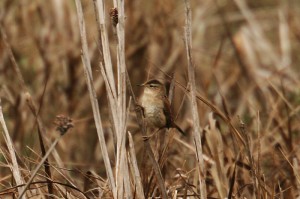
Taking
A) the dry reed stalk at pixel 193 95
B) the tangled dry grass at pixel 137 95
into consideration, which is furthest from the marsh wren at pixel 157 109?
the dry reed stalk at pixel 193 95

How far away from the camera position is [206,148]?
3051 millimetres

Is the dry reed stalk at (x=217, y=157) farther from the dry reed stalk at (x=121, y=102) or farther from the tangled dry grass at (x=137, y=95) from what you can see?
the dry reed stalk at (x=121, y=102)

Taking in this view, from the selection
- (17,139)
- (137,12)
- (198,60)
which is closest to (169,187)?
(17,139)

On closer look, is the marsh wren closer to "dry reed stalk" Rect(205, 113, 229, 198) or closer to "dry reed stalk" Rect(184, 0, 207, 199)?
"dry reed stalk" Rect(205, 113, 229, 198)

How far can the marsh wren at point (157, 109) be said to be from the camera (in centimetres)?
262

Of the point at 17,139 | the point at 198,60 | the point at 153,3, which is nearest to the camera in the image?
the point at 17,139

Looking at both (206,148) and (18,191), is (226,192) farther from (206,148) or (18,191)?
(18,191)

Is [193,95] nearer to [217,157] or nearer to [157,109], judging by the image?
[157,109]

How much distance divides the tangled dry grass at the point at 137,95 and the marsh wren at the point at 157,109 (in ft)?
0.23

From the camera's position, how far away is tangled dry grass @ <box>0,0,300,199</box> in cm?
240

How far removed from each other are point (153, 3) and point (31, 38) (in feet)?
2.90

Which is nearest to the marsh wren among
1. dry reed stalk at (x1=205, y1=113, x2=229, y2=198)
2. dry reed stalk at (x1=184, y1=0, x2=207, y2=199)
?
dry reed stalk at (x1=205, y1=113, x2=229, y2=198)

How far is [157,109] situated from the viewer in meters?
2.63

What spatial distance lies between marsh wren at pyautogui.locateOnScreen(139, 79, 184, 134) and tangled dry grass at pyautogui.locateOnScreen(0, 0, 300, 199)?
0.23 ft
